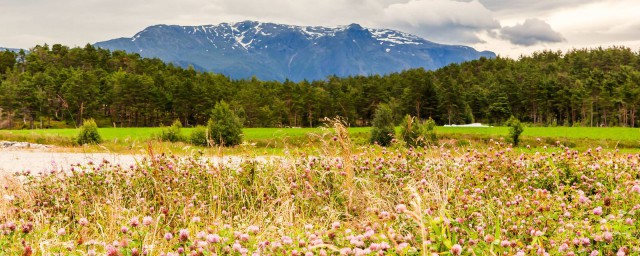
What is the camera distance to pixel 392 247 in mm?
3260

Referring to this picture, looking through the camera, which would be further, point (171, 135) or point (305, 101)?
point (305, 101)

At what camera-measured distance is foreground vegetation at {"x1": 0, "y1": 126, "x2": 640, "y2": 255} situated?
3.63 m

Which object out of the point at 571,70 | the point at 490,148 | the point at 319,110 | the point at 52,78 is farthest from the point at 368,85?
the point at 490,148

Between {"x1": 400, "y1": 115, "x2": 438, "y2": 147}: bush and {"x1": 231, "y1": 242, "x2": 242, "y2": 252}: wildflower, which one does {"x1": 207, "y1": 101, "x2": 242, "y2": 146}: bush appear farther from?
{"x1": 231, "y1": 242, "x2": 242, "y2": 252}: wildflower

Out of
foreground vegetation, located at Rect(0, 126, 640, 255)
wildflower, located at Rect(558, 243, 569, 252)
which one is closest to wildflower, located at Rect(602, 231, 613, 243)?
foreground vegetation, located at Rect(0, 126, 640, 255)

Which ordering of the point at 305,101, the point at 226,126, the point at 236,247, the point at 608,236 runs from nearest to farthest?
the point at 236,247
the point at 608,236
the point at 226,126
the point at 305,101

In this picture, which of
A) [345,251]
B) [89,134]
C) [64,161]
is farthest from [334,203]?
[89,134]

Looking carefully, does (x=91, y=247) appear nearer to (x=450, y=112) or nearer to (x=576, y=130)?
(x=576, y=130)

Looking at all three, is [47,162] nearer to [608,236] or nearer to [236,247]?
[236,247]

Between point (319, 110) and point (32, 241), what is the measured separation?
92.1m

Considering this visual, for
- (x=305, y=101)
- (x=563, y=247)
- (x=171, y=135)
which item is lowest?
(x=171, y=135)

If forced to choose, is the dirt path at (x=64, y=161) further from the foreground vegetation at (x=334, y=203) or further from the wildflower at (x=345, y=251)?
the wildflower at (x=345, y=251)

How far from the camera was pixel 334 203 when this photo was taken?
6.38 metres

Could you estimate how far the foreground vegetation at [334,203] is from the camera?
363 cm
